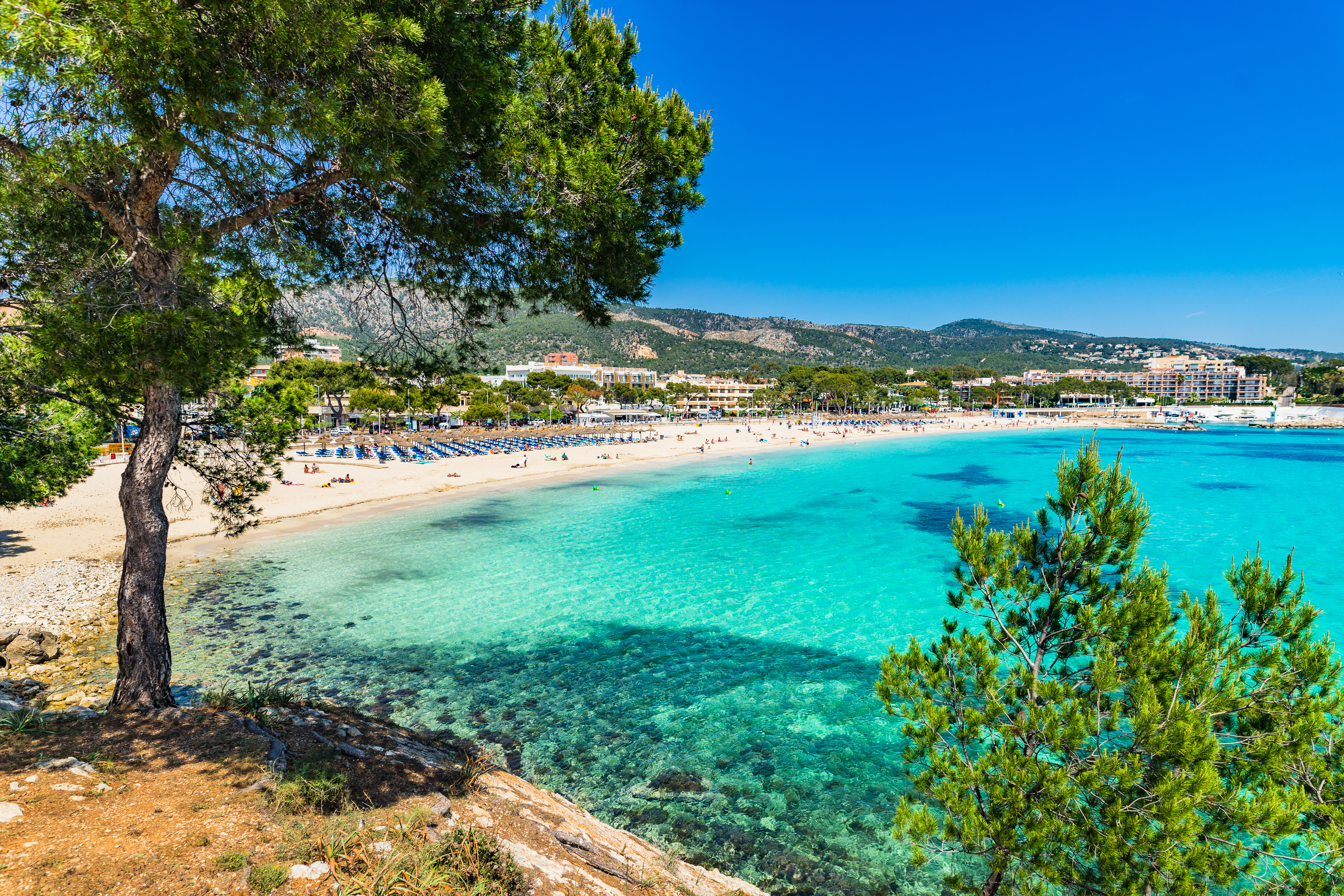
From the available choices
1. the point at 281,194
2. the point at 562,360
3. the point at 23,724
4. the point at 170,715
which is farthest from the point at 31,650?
the point at 562,360

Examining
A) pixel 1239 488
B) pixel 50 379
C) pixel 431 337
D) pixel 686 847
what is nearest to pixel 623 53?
pixel 431 337

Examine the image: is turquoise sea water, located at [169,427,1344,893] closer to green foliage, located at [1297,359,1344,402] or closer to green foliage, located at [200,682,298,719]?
green foliage, located at [200,682,298,719]

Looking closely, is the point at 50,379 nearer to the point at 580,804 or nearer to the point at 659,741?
the point at 580,804

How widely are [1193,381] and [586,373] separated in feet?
616

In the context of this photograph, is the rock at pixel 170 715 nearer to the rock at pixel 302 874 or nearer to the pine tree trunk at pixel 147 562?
the pine tree trunk at pixel 147 562

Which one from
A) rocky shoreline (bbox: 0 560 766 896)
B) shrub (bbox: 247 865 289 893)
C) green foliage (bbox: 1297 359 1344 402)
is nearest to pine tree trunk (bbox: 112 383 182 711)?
rocky shoreline (bbox: 0 560 766 896)

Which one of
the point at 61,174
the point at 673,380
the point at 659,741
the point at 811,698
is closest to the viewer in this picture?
the point at 61,174

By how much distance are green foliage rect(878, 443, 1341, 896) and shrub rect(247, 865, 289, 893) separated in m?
4.67

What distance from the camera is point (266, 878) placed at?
12.0ft

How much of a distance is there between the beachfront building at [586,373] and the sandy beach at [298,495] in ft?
189

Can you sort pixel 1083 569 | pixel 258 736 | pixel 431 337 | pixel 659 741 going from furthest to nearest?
pixel 659 741 → pixel 431 337 → pixel 258 736 → pixel 1083 569

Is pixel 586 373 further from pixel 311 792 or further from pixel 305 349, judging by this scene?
pixel 311 792

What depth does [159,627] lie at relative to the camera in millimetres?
6297

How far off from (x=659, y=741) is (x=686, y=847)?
264 cm
